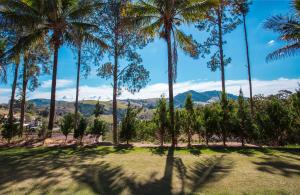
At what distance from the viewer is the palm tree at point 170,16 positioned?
1488 centimetres

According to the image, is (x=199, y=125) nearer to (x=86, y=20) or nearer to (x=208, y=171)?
(x=208, y=171)

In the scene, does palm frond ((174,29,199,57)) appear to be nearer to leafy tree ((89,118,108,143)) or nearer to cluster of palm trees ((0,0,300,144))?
cluster of palm trees ((0,0,300,144))

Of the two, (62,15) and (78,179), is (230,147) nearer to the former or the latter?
(78,179)

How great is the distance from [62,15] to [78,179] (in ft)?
43.6

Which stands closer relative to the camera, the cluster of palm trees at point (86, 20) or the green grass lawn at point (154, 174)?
the green grass lawn at point (154, 174)

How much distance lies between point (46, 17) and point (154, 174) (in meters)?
13.5

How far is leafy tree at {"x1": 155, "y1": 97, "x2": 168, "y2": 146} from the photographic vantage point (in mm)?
15195

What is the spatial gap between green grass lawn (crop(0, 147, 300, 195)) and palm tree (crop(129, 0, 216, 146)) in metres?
5.18

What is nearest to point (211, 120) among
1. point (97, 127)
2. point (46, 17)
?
point (97, 127)

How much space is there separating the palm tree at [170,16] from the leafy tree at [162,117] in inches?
16.5

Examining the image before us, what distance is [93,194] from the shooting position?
20.3 feet

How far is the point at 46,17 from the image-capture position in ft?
56.3

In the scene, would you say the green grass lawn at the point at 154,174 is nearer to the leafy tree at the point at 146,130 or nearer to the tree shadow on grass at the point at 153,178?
the tree shadow on grass at the point at 153,178

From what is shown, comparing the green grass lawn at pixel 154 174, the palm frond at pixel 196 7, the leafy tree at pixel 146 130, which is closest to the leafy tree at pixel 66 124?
the leafy tree at pixel 146 130
